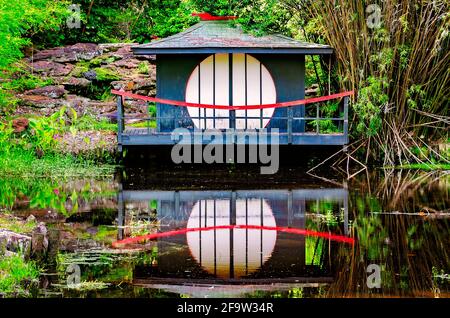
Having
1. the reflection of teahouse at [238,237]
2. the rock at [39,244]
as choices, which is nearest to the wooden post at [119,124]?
the reflection of teahouse at [238,237]

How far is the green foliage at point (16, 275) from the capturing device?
8266 millimetres

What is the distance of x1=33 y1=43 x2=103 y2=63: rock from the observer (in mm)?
23312

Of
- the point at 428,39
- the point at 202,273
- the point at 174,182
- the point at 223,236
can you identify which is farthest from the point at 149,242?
the point at 428,39

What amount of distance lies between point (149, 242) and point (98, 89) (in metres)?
12.5

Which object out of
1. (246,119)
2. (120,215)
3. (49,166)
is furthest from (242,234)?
(246,119)

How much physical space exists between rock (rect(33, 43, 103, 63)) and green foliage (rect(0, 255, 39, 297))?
14787 mm

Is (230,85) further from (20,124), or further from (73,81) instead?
(73,81)

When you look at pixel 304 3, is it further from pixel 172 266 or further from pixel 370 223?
pixel 172 266

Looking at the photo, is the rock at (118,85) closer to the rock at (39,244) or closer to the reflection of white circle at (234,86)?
the reflection of white circle at (234,86)

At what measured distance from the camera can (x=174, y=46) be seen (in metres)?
18.2

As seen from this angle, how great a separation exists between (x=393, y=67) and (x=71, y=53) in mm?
9110

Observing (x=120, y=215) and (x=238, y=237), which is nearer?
(x=238, y=237)

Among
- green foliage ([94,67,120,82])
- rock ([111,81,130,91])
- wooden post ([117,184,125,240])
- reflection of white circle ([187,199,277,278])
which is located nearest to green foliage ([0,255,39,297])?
reflection of white circle ([187,199,277,278])

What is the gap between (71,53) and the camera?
77.0ft
